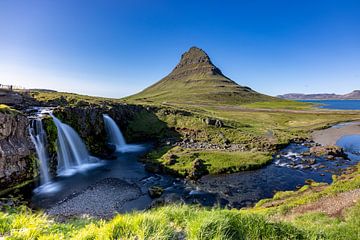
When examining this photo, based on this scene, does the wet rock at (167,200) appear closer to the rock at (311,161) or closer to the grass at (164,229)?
the grass at (164,229)

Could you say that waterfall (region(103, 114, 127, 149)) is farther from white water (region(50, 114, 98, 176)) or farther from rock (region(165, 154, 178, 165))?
rock (region(165, 154, 178, 165))

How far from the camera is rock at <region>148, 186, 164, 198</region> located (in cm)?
2643

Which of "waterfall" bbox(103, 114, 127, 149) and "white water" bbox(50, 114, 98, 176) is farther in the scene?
"waterfall" bbox(103, 114, 127, 149)

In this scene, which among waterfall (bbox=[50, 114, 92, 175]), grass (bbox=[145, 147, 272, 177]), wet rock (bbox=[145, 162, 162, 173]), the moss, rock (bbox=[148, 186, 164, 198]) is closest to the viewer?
rock (bbox=[148, 186, 164, 198])

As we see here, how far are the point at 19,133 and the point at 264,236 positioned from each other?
1358 inches

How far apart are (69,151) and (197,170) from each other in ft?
76.8

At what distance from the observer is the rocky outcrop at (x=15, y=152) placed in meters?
26.6

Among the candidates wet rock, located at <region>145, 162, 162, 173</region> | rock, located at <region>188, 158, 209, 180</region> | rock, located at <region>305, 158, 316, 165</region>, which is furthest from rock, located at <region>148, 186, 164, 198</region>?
rock, located at <region>305, 158, 316, 165</region>

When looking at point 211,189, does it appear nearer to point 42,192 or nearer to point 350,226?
point 350,226

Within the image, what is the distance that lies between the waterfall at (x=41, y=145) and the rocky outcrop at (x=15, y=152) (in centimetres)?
106

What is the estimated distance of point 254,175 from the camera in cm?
3328

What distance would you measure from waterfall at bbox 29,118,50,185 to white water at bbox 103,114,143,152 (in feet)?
64.7

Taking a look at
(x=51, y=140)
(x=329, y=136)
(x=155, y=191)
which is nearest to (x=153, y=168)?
(x=155, y=191)

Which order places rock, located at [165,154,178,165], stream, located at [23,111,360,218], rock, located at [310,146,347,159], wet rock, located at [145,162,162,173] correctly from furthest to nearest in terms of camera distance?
rock, located at [310,146,347,159] < rock, located at [165,154,178,165] < wet rock, located at [145,162,162,173] < stream, located at [23,111,360,218]
